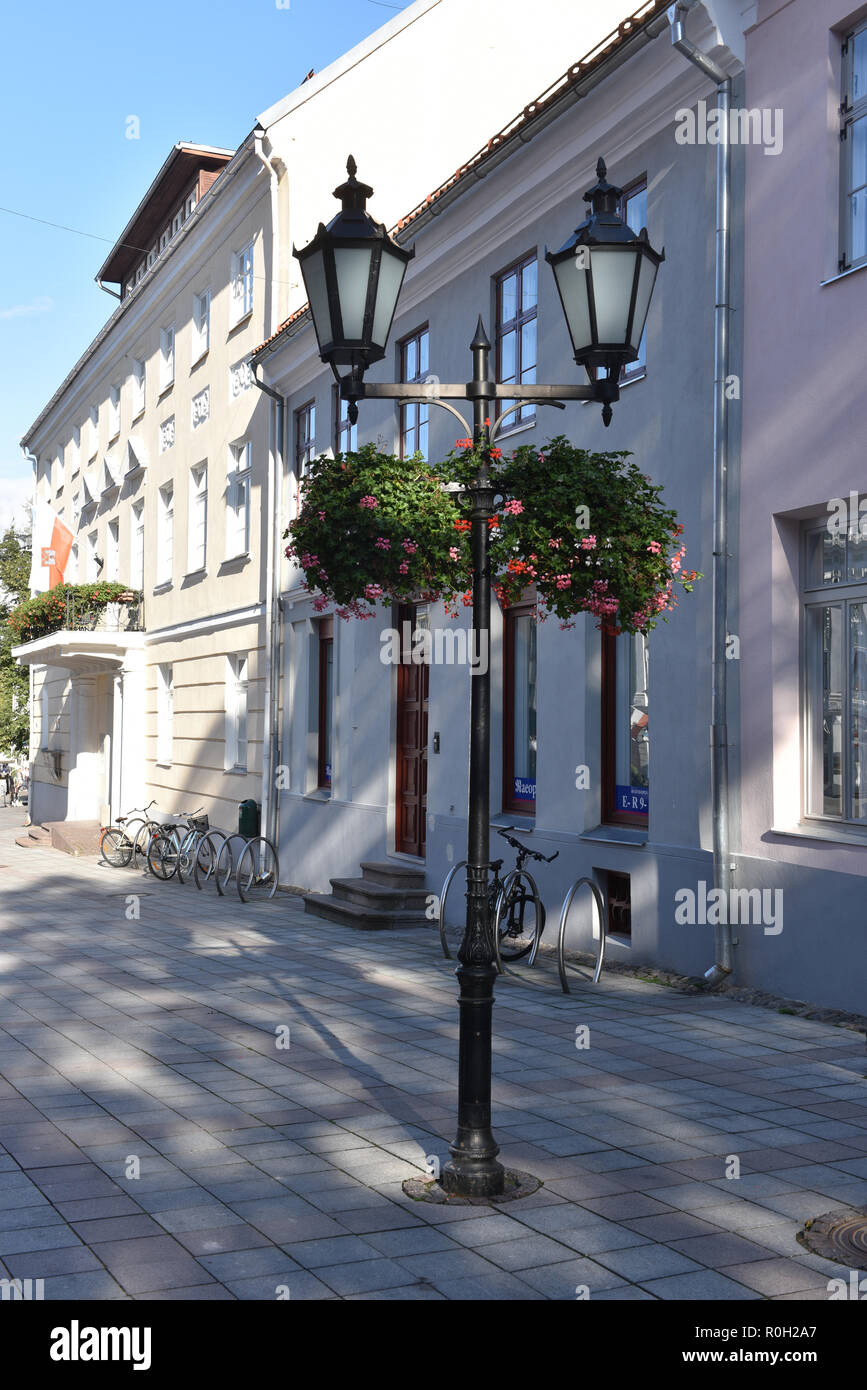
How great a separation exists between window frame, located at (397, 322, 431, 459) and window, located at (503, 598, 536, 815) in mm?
2636

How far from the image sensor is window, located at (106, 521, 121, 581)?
2809 cm

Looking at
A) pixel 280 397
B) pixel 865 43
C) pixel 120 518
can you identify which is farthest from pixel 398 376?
pixel 120 518

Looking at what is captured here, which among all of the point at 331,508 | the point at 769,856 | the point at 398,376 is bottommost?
the point at 769,856

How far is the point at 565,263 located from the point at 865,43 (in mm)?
4504

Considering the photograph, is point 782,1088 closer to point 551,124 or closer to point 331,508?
point 331,508

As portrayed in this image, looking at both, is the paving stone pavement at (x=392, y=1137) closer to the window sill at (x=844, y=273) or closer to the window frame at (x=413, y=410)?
the window sill at (x=844, y=273)

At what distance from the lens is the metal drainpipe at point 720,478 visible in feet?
29.6

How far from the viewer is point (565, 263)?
5215 mm

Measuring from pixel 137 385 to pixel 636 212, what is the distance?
60.4ft

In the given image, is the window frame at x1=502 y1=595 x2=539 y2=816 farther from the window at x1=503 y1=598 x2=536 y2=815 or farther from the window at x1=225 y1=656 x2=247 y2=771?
the window at x1=225 y1=656 x2=247 y2=771

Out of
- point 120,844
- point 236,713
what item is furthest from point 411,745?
point 120,844

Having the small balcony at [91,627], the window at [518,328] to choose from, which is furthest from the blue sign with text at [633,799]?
the small balcony at [91,627]

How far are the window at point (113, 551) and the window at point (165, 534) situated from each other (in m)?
3.49

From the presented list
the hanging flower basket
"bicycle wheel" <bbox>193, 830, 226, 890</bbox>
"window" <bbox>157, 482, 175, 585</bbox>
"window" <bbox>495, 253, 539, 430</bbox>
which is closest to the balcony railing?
"window" <bbox>157, 482, 175, 585</bbox>
